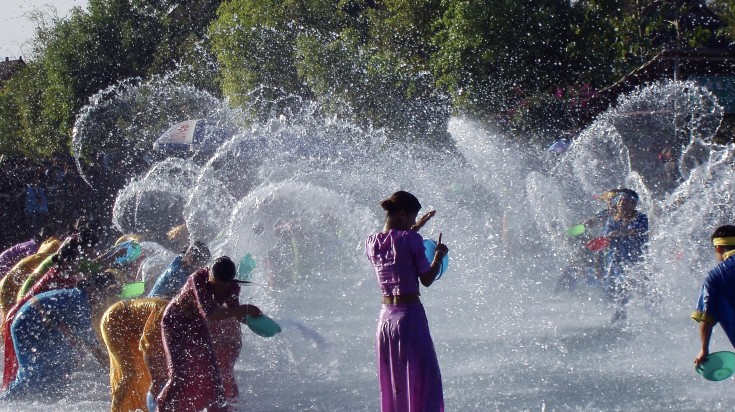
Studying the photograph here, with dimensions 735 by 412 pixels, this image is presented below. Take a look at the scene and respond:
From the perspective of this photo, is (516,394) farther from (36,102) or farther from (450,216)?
(36,102)

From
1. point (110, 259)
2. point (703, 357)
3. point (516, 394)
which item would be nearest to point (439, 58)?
point (110, 259)

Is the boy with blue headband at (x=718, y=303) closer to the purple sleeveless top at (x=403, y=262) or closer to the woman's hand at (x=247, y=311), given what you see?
the purple sleeveless top at (x=403, y=262)

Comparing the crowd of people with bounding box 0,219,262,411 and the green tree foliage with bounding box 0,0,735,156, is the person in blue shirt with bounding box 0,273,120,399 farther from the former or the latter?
the green tree foliage with bounding box 0,0,735,156

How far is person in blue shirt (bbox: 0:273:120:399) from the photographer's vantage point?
6.37 m

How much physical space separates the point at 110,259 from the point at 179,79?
1554 cm

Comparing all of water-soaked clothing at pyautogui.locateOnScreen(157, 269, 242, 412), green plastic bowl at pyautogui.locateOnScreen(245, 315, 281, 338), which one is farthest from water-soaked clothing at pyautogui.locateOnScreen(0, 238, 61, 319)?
green plastic bowl at pyautogui.locateOnScreen(245, 315, 281, 338)

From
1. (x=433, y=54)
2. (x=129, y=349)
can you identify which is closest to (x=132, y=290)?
(x=129, y=349)

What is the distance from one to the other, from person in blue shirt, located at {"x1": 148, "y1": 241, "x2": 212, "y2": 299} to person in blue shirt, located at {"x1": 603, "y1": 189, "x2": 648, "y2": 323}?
3697 mm

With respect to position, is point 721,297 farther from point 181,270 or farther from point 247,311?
point 181,270

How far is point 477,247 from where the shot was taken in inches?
394

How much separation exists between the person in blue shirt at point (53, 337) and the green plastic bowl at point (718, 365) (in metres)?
4.30

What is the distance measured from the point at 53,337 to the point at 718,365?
4726 mm

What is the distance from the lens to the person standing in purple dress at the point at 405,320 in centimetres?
453

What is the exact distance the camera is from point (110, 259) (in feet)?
24.0
